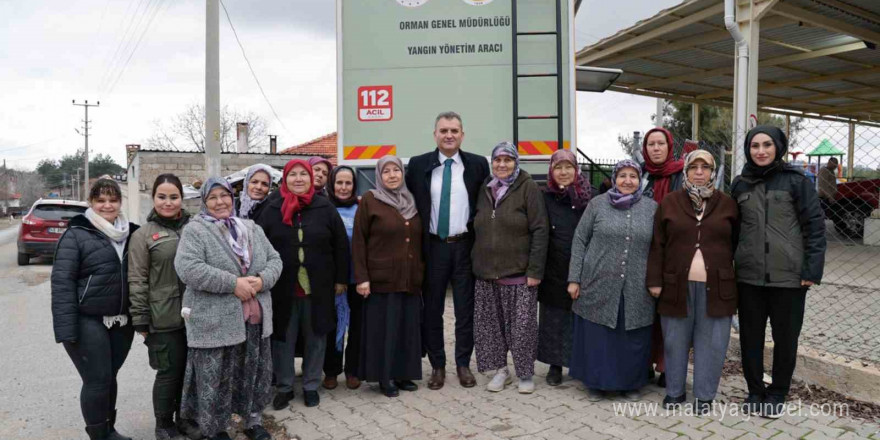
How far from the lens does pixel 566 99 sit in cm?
562

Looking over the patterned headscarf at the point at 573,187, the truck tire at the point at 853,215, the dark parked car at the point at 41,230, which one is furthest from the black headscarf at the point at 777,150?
the dark parked car at the point at 41,230

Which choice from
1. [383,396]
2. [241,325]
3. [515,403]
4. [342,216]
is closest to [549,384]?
[515,403]

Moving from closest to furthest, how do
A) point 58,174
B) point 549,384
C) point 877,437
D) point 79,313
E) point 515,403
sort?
point 79,313 < point 877,437 < point 515,403 < point 549,384 < point 58,174

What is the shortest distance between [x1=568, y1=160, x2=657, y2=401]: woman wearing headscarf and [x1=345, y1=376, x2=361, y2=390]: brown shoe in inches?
62.8

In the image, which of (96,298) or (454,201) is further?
(454,201)

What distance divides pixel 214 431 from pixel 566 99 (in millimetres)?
4032

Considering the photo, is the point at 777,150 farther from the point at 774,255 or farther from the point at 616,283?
the point at 616,283

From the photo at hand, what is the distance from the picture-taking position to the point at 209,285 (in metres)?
3.20

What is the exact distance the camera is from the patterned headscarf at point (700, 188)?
12.0 feet

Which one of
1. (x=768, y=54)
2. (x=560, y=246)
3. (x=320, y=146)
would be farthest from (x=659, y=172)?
(x=320, y=146)

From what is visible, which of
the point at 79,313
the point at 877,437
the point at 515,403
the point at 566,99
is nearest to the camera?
the point at 79,313

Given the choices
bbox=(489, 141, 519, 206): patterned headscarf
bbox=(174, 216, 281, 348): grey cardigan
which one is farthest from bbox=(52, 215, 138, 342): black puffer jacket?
bbox=(489, 141, 519, 206): patterned headscarf

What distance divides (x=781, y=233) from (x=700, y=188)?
1.70ft

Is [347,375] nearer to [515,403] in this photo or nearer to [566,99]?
[515,403]
